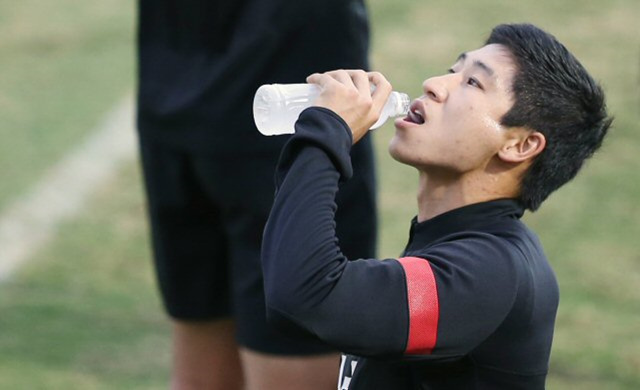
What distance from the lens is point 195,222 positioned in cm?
352

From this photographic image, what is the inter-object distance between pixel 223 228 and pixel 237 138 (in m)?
0.32

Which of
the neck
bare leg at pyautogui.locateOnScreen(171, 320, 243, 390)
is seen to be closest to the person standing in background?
bare leg at pyautogui.locateOnScreen(171, 320, 243, 390)

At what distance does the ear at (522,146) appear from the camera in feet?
7.86

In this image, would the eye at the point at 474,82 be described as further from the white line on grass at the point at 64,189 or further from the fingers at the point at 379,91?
the white line on grass at the point at 64,189

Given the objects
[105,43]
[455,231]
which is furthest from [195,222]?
[105,43]

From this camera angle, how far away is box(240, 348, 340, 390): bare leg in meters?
3.28

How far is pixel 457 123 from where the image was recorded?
2.37m

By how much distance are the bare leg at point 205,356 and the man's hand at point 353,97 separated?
1395 mm

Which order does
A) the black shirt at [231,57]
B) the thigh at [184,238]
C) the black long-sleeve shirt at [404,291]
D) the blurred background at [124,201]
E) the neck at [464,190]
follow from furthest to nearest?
the blurred background at [124,201] < the thigh at [184,238] < the black shirt at [231,57] < the neck at [464,190] < the black long-sleeve shirt at [404,291]

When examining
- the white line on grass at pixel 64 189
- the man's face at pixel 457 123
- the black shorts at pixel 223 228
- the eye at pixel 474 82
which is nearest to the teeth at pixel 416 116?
the man's face at pixel 457 123

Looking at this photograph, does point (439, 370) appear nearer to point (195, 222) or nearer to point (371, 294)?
point (371, 294)

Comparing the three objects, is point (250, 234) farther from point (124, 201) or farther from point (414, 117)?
point (124, 201)

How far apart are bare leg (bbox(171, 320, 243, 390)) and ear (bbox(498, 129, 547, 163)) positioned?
4.67 ft

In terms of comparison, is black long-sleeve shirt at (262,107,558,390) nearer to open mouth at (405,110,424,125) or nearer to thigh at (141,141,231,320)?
open mouth at (405,110,424,125)
